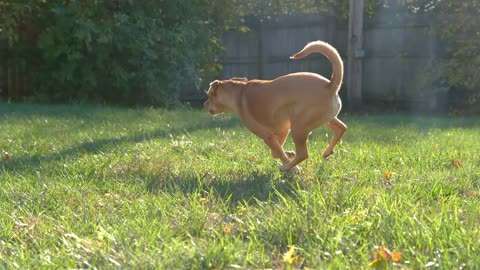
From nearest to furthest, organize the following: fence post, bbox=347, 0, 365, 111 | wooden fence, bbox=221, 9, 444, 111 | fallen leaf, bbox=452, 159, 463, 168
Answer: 1. fallen leaf, bbox=452, 159, 463, 168
2. fence post, bbox=347, 0, 365, 111
3. wooden fence, bbox=221, 9, 444, 111

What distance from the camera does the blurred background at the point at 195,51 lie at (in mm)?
12445

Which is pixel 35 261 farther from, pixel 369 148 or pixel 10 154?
pixel 369 148

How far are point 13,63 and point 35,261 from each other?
40.2ft

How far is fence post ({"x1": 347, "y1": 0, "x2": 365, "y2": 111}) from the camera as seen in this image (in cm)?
1241

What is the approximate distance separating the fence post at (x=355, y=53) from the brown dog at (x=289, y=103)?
8.15m

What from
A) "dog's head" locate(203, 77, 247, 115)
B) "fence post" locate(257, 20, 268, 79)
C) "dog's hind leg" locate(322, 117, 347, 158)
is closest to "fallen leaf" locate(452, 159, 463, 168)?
"dog's hind leg" locate(322, 117, 347, 158)

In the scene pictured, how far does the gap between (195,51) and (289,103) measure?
9.76m

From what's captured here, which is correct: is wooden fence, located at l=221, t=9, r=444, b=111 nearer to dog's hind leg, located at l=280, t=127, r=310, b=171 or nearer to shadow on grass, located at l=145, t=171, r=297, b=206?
dog's hind leg, located at l=280, t=127, r=310, b=171

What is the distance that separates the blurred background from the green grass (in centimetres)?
673

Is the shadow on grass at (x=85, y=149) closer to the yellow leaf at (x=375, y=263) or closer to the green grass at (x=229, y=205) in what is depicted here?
the green grass at (x=229, y=205)

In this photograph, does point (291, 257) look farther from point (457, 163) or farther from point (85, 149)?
point (85, 149)

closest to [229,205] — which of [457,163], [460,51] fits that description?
[457,163]

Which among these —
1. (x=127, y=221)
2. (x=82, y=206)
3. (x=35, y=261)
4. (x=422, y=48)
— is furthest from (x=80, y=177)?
(x=422, y=48)

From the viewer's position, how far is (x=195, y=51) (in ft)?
A: 45.0
